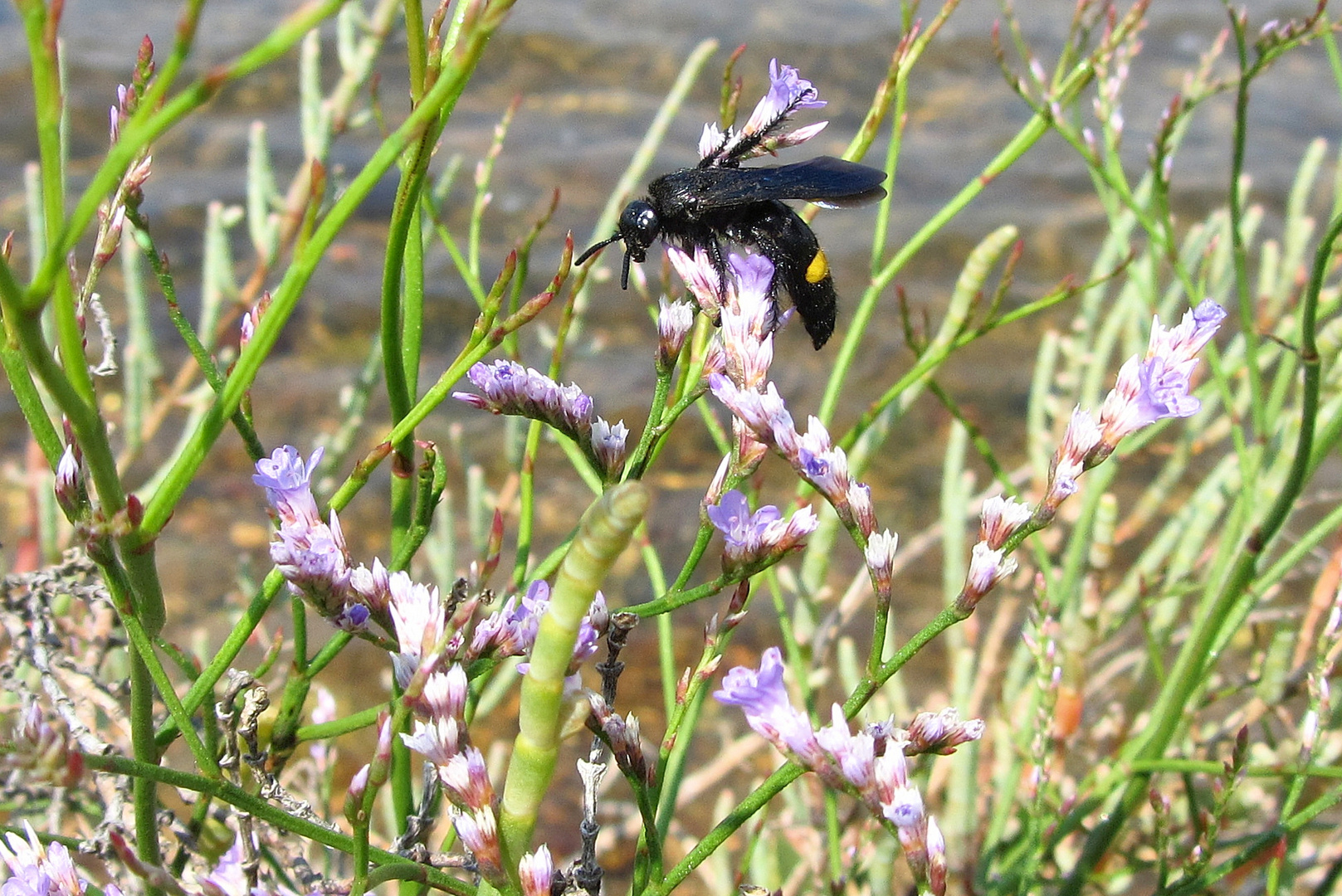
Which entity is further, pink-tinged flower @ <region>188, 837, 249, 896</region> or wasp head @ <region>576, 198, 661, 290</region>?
wasp head @ <region>576, 198, 661, 290</region>

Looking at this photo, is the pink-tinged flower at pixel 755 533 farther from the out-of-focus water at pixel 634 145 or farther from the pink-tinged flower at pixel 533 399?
the out-of-focus water at pixel 634 145

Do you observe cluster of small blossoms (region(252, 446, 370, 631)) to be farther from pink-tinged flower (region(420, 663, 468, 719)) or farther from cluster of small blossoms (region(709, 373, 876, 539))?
cluster of small blossoms (region(709, 373, 876, 539))

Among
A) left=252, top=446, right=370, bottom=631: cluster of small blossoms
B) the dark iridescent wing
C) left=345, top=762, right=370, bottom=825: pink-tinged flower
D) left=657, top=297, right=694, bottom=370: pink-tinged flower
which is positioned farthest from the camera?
the dark iridescent wing

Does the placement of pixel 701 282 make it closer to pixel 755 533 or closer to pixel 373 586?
pixel 755 533

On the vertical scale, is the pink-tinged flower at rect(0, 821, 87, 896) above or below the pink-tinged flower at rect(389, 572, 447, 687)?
below

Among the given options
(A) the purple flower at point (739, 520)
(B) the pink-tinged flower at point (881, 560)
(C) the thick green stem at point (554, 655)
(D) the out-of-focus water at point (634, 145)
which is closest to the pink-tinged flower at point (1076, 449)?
(B) the pink-tinged flower at point (881, 560)

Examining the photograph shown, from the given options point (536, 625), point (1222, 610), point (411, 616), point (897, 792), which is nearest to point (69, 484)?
point (411, 616)

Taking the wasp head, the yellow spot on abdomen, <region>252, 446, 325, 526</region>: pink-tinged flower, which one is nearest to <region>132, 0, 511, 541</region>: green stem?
<region>252, 446, 325, 526</region>: pink-tinged flower
